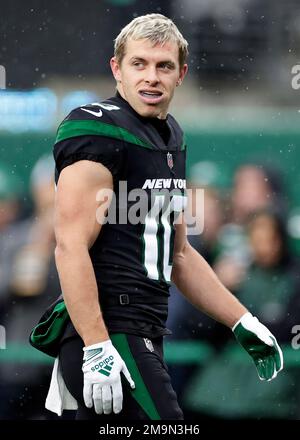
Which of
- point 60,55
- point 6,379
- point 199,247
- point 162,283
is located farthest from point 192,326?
point 162,283

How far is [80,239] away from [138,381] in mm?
468

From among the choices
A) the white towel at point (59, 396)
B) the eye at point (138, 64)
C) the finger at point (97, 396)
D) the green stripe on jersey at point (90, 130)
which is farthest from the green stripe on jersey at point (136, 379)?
the eye at point (138, 64)

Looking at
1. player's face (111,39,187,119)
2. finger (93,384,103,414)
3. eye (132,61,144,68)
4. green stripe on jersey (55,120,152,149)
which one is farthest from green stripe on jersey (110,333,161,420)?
eye (132,61,144,68)

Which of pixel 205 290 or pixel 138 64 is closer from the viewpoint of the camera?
pixel 138 64

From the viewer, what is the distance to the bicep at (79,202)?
335cm

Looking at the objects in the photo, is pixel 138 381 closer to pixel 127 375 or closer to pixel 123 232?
pixel 127 375

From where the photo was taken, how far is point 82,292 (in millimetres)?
3318

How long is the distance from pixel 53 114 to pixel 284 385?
1.79 m

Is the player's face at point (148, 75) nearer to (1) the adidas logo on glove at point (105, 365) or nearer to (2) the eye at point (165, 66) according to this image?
(2) the eye at point (165, 66)

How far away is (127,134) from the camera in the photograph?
3.46 metres

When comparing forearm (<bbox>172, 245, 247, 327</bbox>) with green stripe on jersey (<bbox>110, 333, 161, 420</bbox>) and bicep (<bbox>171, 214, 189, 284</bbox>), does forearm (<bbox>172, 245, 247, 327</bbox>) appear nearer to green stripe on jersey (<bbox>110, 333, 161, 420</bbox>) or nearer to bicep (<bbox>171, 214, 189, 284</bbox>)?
bicep (<bbox>171, 214, 189, 284</bbox>)

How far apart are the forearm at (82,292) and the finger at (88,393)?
0.42 feet

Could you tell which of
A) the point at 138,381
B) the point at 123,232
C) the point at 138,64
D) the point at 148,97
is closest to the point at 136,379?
the point at 138,381

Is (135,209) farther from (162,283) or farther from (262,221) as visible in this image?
(262,221)
